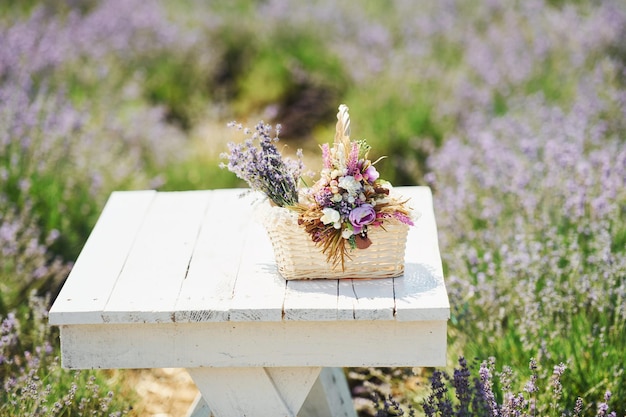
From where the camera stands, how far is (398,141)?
17.5ft

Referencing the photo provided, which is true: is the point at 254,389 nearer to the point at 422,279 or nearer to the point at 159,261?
the point at 159,261

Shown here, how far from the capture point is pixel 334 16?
22.4 ft

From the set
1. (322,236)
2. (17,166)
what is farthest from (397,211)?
(17,166)

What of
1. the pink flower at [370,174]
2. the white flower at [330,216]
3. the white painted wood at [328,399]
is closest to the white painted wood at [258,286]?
the white flower at [330,216]

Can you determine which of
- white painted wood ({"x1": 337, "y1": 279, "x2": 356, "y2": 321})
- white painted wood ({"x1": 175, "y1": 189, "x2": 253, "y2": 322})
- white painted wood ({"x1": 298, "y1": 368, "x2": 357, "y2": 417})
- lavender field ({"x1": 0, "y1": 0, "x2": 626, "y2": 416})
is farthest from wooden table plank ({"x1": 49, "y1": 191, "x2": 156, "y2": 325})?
white painted wood ({"x1": 298, "y1": 368, "x2": 357, "y2": 417})

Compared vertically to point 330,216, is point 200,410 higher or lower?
lower

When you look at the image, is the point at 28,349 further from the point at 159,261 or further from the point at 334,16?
the point at 334,16

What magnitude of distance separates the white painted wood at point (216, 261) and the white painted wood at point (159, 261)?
0.03 m

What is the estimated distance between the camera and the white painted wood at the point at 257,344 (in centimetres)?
248

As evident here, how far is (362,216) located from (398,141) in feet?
9.72

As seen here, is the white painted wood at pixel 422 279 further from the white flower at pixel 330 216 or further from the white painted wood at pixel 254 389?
the white painted wood at pixel 254 389

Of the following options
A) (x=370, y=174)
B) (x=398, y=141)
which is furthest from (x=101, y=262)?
(x=398, y=141)

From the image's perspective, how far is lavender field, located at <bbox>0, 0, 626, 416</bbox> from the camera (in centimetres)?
Answer: 307

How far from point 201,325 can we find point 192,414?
626mm
